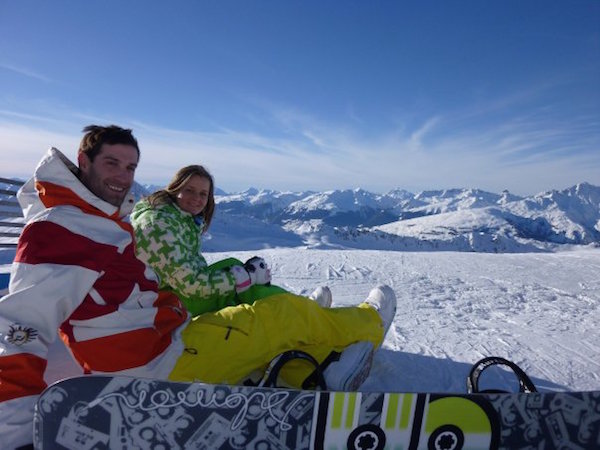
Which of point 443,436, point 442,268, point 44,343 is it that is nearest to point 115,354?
point 44,343

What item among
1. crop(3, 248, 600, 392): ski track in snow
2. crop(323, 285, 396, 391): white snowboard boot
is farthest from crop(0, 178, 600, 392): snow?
crop(323, 285, 396, 391): white snowboard boot

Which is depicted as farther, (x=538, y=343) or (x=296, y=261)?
(x=296, y=261)

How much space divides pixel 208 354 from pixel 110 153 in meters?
1.21

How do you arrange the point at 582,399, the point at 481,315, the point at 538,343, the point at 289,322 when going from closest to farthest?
the point at 582,399, the point at 289,322, the point at 538,343, the point at 481,315

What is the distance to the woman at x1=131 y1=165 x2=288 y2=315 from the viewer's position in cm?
234

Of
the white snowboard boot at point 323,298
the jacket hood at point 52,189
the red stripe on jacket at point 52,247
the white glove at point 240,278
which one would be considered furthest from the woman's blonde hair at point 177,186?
the white snowboard boot at point 323,298

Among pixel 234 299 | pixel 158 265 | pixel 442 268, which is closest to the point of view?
pixel 158 265

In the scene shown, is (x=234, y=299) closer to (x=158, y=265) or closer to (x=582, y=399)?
(x=158, y=265)

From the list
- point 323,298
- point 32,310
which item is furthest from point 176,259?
point 323,298

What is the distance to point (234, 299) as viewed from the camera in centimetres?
278

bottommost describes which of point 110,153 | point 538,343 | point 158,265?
point 538,343

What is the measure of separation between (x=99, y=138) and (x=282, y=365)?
5.19ft

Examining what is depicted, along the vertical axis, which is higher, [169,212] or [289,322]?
[169,212]

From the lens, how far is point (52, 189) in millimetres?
1598
